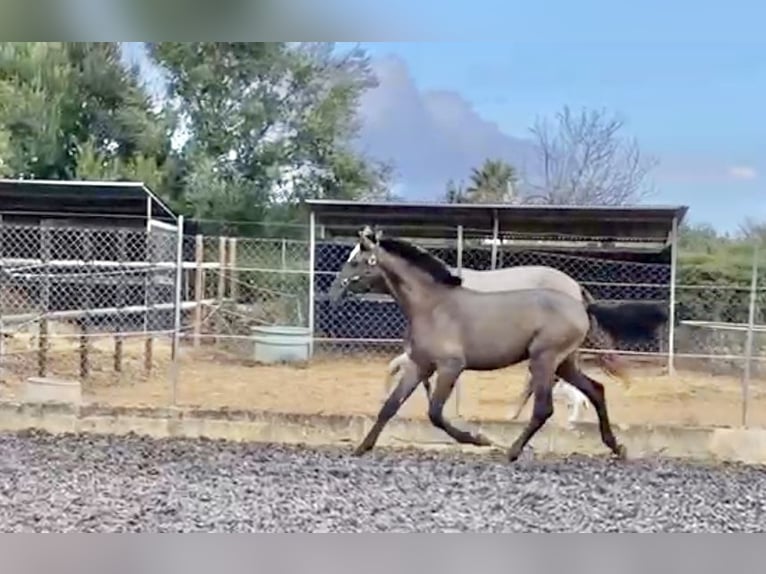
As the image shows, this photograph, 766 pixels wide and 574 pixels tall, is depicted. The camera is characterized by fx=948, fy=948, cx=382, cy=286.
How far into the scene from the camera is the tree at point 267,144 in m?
3.40

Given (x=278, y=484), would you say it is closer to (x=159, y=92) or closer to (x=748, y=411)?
(x=159, y=92)

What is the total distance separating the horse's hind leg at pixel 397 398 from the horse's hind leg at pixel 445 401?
0.17ft

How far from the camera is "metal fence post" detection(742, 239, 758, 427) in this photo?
3.36 metres

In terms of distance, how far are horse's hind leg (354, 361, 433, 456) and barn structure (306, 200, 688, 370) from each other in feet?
0.46

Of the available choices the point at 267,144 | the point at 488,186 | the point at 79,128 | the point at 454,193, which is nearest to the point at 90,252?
the point at 79,128

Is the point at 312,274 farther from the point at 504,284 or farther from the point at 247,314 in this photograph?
the point at 504,284

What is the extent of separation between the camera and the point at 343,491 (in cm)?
315

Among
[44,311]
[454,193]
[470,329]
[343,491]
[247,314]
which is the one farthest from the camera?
[44,311]

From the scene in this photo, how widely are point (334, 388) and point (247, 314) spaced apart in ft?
1.39

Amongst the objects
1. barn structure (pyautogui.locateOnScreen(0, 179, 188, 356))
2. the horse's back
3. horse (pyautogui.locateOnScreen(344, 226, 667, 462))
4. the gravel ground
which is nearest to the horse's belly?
horse (pyautogui.locateOnScreen(344, 226, 667, 462))

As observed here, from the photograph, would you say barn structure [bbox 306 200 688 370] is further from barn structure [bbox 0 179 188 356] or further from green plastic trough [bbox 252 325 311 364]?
barn structure [bbox 0 179 188 356]

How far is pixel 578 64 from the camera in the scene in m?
3.31

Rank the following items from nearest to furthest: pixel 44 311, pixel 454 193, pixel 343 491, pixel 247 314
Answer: pixel 343 491
pixel 454 193
pixel 247 314
pixel 44 311

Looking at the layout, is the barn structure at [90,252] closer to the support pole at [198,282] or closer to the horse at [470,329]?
the support pole at [198,282]
